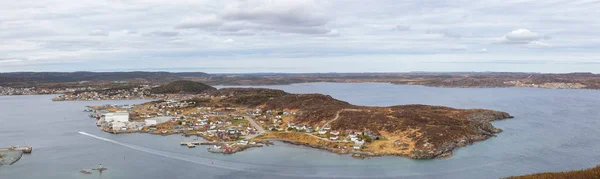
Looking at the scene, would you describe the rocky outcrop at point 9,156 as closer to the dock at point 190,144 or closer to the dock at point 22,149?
the dock at point 22,149

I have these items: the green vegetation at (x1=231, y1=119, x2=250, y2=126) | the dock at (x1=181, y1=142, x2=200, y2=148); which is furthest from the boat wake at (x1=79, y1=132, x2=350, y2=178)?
the green vegetation at (x1=231, y1=119, x2=250, y2=126)

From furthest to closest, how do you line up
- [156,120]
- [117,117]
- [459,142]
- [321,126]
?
[156,120] < [117,117] < [321,126] < [459,142]

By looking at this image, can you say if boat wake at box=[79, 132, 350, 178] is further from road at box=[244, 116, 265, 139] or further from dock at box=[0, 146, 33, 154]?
dock at box=[0, 146, 33, 154]

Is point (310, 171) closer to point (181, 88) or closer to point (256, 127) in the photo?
point (256, 127)

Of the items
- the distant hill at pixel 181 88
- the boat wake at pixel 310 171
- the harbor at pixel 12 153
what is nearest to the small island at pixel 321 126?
the boat wake at pixel 310 171

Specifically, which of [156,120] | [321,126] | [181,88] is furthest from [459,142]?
[181,88]

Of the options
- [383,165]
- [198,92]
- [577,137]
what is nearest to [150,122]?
[383,165]

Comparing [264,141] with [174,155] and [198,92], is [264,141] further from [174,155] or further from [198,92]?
[198,92]

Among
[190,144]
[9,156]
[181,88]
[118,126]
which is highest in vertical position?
[181,88]
